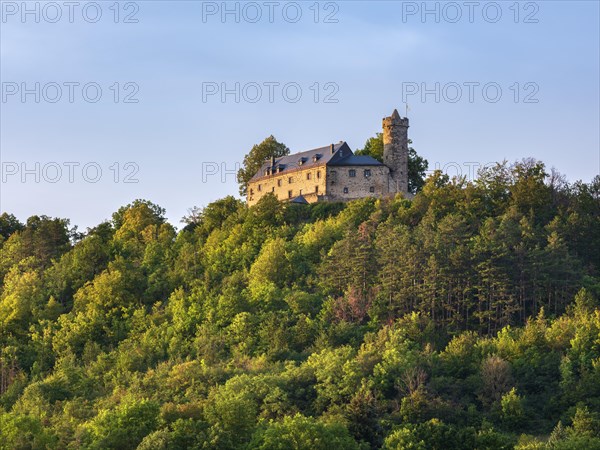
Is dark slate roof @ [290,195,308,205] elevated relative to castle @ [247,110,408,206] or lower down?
lower down

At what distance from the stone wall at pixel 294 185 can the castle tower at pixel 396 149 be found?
5487 mm

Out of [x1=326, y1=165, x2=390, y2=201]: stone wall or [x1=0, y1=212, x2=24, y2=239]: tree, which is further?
[x1=0, y1=212, x2=24, y2=239]: tree

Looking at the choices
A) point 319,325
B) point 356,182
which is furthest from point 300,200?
point 319,325

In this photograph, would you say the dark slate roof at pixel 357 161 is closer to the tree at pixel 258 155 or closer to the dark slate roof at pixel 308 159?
the dark slate roof at pixel 308 159

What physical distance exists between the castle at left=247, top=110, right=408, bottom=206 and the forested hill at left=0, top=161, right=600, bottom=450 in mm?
3152

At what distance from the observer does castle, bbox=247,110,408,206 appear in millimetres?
100312

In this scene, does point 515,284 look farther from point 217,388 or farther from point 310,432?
point 310,432

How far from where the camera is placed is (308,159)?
104 m

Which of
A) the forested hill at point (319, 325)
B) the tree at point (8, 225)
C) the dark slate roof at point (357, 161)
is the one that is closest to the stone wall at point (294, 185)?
the dark slate roof at point (357, 161)

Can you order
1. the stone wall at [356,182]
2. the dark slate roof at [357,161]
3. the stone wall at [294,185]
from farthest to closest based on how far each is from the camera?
the stone wall at [294,185] < the dark slate roof at [357,161] < the stone wall at [356,182]

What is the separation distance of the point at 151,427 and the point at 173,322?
24380 millimetres

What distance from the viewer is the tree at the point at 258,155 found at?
11200 cm

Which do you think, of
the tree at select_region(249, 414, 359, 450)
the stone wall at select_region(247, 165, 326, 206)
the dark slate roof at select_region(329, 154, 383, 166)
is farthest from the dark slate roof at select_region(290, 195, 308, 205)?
the tree at select_region(249, 414, 359, 450)

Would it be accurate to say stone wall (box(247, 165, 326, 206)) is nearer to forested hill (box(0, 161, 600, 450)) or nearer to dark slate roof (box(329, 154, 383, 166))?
dark slate roof (box(329, 154, 383, 166))
